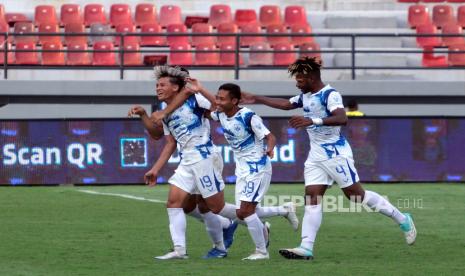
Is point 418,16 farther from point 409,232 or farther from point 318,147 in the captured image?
point 318,147

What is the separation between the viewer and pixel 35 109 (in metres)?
25.8

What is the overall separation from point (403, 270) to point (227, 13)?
2008cm

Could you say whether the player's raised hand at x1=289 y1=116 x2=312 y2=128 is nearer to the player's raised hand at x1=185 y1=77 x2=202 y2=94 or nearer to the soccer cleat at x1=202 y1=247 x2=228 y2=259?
the player's raised hand at x1=185 y1=77 x2=202 y2=94

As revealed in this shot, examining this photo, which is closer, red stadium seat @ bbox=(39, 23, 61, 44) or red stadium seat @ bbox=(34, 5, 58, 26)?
red stadium seat @ bbox=(39, 23, 61, 44)

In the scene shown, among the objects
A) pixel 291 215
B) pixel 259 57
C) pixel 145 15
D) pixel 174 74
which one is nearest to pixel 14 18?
pixel 145 15

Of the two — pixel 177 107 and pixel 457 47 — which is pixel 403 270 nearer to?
pixel 177 107

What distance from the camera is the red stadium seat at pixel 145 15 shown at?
28.9m

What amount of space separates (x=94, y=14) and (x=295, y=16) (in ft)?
16.5

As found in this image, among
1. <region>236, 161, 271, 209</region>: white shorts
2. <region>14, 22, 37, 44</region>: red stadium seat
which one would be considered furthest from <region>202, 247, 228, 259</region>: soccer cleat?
<region>14, 22, 37, 44</region>: red stadium seat

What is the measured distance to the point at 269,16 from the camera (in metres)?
29.4

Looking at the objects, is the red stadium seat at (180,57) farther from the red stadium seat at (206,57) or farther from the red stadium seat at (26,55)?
the red stadium seat at (26,55)

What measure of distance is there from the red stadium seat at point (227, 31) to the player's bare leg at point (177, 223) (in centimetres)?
1717

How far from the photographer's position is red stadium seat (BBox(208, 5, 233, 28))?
29.2 metres

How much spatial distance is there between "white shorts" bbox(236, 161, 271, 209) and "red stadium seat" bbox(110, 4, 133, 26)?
18069 mm
